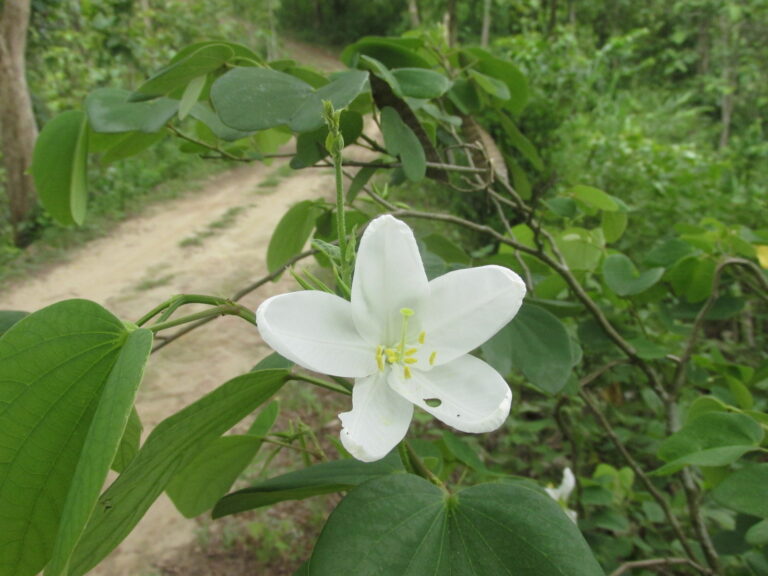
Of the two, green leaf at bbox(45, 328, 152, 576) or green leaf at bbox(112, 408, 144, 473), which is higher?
green leaf at bbox(45, 328, 152, 576)

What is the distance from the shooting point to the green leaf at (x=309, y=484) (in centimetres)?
59

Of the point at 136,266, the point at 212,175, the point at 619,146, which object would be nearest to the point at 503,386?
the point at 619,146

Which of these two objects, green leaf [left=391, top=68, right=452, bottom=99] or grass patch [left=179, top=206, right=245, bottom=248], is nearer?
green leaf [left=391, top=68, right=452, bottom=99]

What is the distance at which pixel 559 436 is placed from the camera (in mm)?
2436

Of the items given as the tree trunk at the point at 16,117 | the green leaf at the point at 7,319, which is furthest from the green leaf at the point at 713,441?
the tree trunk at the point at 16,117

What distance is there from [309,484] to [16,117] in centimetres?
530

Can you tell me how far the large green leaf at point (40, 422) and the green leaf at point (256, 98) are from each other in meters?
0.30

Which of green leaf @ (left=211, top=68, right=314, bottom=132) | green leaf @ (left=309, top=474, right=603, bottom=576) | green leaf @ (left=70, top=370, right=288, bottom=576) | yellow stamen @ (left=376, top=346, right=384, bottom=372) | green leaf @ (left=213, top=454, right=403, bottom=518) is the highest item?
green leaf @ (left=211, top=68, right=314, bottom=132)

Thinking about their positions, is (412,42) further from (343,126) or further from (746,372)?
(746,372)

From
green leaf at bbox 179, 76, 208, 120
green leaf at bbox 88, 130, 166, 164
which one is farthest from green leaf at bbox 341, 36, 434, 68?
green leaf at bbox 88, 130, 166, 164

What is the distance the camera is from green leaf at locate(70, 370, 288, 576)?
0.46 metres

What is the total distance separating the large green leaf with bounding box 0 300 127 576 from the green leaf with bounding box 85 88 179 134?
1.49ft

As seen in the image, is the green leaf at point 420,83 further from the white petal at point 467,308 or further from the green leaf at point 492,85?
the white petal at point 467,308

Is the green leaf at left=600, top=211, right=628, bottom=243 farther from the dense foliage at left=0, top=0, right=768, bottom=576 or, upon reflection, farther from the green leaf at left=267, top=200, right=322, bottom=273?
the green leaf at left=267, top=200, right=322, bottom=273
